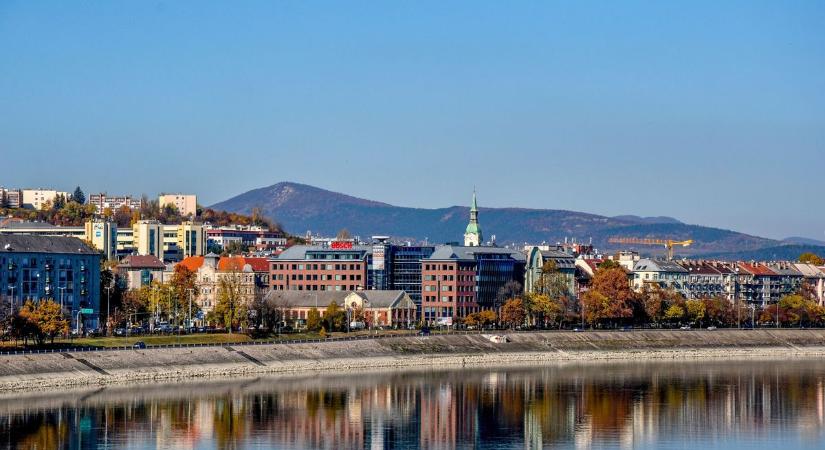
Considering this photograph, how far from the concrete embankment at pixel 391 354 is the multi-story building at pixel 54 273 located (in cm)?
2600

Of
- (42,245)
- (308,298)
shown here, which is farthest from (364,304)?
(42,245)

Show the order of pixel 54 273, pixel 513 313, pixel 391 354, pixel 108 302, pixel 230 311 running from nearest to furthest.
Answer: pixel 391 354
pixel 230 311
pixel 54 273
pixel 108 302
pixel 513 313

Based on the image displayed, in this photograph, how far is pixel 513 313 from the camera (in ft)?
620

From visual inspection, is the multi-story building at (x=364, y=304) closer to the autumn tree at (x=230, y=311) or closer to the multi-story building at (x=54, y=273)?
the autumn tree at (x=230, y=311)

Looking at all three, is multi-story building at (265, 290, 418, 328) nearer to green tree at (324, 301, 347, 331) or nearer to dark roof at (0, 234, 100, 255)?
green tree at (324, 301, 347, 331)

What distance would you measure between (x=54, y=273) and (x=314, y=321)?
27762 millimetres

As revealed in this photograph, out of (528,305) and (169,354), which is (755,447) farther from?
(528,305)

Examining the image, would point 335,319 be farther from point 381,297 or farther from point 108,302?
point 108,302

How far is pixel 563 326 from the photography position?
193625 mm

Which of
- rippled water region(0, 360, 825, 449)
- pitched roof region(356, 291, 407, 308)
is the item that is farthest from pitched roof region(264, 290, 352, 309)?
rippled water region(0, 360, 825, 449)

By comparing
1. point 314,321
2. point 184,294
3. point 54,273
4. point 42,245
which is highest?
point 42,245

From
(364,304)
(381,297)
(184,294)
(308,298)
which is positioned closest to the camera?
(184,294)

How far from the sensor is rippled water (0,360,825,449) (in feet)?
316

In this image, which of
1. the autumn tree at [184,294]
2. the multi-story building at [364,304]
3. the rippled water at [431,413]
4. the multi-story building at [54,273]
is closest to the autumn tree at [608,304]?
the multi-story building at [364,304]
